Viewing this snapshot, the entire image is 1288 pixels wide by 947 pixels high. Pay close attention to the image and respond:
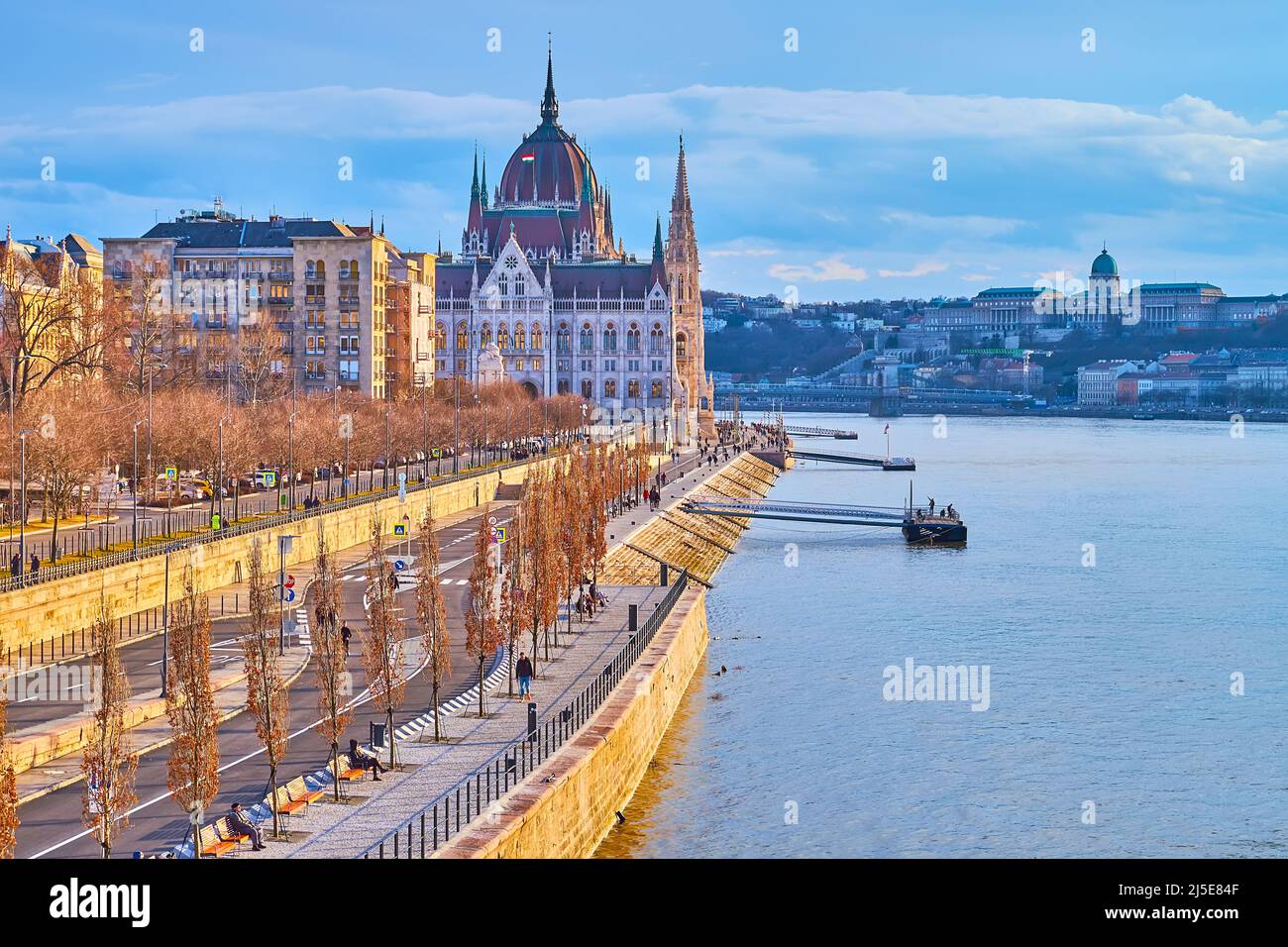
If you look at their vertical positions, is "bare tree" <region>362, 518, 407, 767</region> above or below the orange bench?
above

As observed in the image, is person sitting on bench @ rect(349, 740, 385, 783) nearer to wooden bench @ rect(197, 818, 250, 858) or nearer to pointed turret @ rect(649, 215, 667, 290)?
wooden bench @ rect(197, 818, 250, 858)

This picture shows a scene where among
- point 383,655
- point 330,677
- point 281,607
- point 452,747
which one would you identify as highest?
point 330,677

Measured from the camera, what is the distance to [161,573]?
42.9 metres

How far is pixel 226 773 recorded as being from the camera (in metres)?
24.9

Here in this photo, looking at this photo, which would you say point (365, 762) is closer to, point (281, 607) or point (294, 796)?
point (294, 796)

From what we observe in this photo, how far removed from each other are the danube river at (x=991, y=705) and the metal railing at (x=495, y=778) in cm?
194

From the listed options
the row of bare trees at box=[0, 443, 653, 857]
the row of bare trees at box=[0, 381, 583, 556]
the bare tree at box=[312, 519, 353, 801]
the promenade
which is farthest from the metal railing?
the row of bare trees at box=[0, 381, 583, 556]

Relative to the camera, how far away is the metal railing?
20.2 m

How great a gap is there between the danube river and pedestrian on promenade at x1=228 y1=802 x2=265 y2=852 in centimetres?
747

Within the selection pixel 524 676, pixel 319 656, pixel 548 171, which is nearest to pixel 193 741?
pixel 319 656

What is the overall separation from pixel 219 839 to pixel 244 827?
366mm

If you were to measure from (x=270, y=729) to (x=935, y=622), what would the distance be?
33158mm
